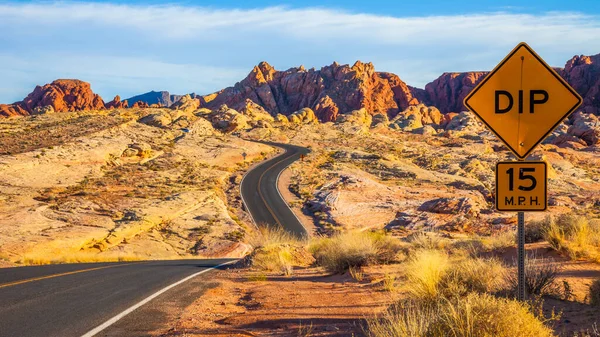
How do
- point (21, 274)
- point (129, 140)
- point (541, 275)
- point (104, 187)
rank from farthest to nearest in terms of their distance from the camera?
point (129, 140), point (104, 187), point (21, 274), point (541, 275)

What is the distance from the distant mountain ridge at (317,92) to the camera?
15196cm

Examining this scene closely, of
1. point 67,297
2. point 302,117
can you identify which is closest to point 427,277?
point 67,297

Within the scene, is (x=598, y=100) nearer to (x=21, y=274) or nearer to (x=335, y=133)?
(x=335, y=133)

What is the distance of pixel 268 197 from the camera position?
54.1 metres

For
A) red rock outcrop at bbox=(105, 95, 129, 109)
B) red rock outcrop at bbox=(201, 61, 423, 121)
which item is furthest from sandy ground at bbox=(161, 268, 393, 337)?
red rock outcrop at bbox=(105, 95, 129, 109)

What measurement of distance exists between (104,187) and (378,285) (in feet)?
132

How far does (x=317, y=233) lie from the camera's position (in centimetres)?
4172

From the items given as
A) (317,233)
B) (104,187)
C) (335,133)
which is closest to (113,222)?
(104,187)

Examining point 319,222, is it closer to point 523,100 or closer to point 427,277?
point 427,277

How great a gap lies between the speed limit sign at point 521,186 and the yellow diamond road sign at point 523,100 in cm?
34

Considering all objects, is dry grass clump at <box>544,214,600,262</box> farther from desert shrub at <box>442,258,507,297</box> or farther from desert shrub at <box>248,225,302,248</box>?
desert shrub at <box>248,225,302,248</box>

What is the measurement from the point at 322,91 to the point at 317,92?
2.69 m

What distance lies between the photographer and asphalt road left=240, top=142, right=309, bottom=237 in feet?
149

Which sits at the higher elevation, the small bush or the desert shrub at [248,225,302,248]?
the small bush
